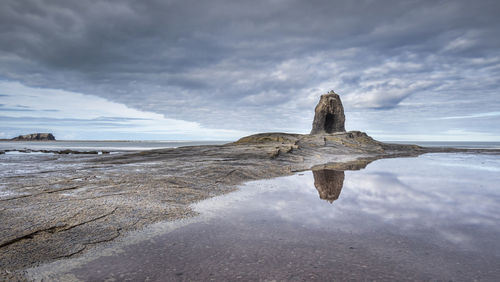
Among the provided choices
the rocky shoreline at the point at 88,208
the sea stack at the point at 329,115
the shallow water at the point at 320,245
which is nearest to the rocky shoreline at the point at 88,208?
the rocky shoreline at the point at 88,208

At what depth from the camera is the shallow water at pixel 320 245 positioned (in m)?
2.58

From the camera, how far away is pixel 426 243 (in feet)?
10.8

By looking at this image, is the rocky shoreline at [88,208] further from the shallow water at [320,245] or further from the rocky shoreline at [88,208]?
the shallow water at [320,245]

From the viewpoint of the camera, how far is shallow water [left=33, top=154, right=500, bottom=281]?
2.58 metres

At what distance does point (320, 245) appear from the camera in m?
3.23

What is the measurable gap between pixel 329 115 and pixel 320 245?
138 feet

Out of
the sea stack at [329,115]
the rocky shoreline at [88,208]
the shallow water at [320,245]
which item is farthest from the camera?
the sea stack at [329,115]

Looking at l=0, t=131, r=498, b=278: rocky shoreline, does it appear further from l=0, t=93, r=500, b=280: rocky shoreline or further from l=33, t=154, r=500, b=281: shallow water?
l=33, t=154, r=500, b=281: shallow water

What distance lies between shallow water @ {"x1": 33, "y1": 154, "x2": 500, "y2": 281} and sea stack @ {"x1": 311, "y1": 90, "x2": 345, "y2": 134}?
1479 inches

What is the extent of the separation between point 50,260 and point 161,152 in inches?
574

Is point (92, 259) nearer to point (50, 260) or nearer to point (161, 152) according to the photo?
point (50, 260)

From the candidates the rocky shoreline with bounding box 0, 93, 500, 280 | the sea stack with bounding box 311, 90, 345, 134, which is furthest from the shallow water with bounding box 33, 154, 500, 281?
the sea stack with bounding box 311, 90, 345, 134

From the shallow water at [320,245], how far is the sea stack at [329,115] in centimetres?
3756

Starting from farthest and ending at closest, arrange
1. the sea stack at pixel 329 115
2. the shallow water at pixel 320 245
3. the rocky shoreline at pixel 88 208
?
the sea stack at pixel 329 115
the rocky shoreline at pixel 88 208
the shallow water at pixel 320 245
